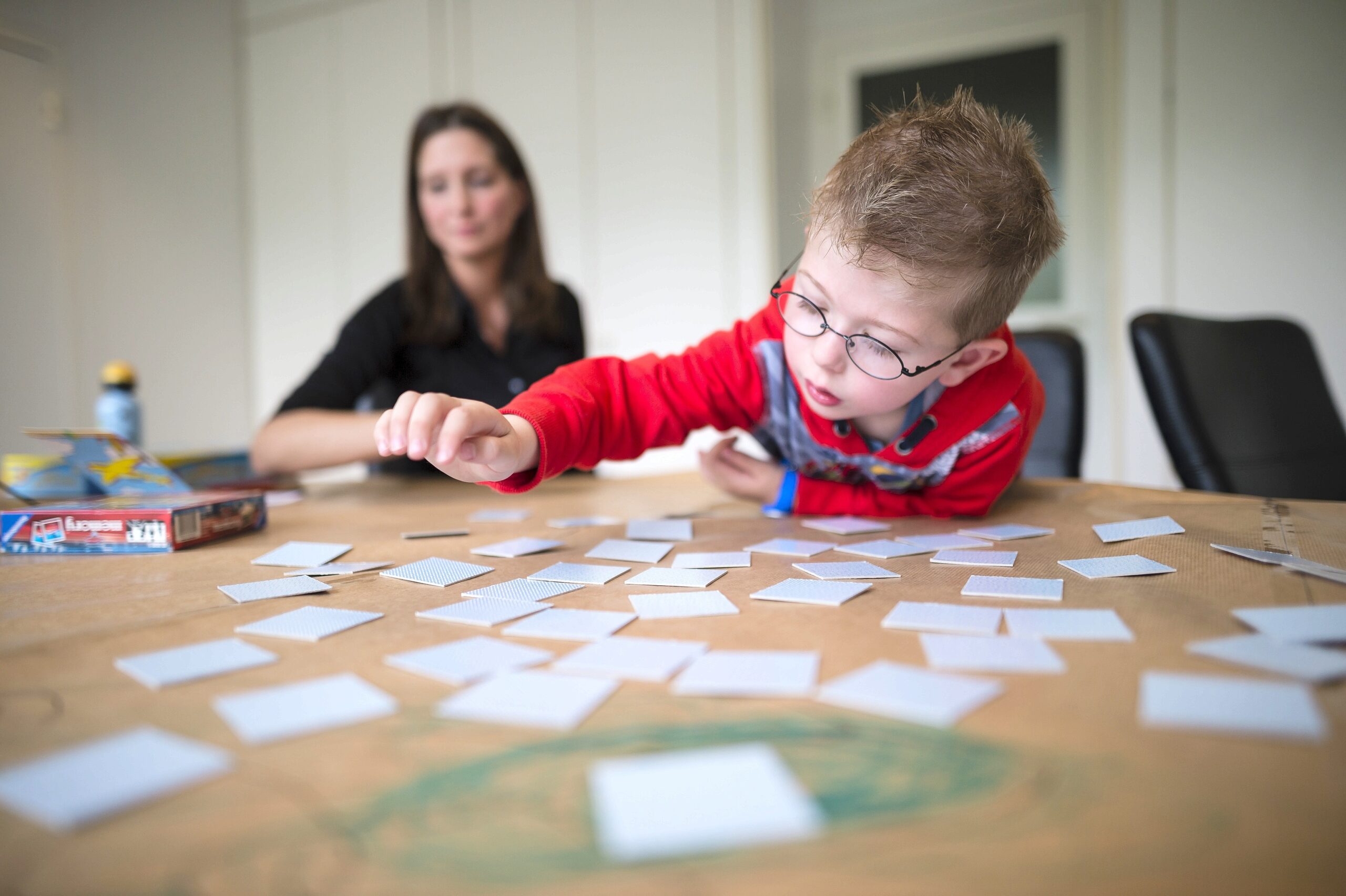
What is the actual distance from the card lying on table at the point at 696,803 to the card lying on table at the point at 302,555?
593 millimetres

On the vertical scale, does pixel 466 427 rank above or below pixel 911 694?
above

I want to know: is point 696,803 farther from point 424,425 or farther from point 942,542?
point 942,542

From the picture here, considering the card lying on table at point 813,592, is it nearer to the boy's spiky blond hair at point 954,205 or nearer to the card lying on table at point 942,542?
the card lying on table at point 942,542

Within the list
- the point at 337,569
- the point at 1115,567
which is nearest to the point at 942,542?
the point at 1115,567

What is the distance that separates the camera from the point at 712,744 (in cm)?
40

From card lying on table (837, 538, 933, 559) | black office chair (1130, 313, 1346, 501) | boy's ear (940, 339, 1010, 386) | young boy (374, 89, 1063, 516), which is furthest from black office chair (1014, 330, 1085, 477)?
card lying on table (837, 538, 933, 559)

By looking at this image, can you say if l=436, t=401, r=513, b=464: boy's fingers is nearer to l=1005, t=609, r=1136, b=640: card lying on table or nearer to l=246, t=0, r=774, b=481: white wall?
l=1005, t=609, r=1136, b=640: card lying on table

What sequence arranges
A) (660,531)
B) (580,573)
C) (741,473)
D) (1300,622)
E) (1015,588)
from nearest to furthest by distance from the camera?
(1300,622), (1015,588), (580,573), (660,531), (741,473)

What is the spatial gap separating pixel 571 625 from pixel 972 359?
0.71 m

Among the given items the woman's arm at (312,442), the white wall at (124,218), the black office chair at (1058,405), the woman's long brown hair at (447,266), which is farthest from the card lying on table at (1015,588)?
the white wall at (124,218)

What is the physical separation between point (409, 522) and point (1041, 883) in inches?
38.0

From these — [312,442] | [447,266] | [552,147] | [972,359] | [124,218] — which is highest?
[552,147]

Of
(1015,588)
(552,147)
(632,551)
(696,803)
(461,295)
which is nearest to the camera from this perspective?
(696,803)

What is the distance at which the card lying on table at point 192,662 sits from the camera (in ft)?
1.61
